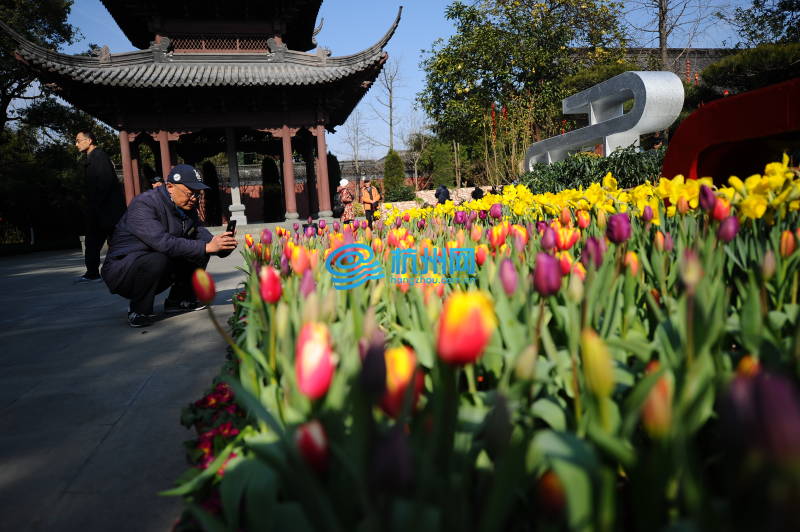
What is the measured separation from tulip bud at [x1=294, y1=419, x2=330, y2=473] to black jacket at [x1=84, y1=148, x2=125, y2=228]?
6.10m

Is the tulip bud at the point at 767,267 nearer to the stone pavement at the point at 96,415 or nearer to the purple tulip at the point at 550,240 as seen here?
the purple tulip at the point at 550,240

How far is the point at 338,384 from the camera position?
0.79 meters

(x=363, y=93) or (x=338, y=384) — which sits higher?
(x=363, y=93)

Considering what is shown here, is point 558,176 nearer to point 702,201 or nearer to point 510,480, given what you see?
point 702,201

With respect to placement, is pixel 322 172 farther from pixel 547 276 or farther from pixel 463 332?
pixel 463 332

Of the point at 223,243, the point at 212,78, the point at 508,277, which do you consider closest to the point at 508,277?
the point at 508,277

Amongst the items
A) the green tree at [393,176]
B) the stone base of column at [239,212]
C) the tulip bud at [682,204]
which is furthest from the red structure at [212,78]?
the green tree at [393,176]

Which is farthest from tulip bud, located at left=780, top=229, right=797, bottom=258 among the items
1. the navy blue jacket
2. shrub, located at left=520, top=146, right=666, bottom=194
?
shrub, located at left=520, top=146, right=666, bottom=194

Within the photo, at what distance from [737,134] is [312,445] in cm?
283

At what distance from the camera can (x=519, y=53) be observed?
748 inches

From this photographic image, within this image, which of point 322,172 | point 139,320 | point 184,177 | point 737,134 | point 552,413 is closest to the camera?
point 552,413

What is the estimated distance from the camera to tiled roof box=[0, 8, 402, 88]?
1100 centimetres

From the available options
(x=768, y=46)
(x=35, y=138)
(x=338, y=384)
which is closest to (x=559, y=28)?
(x=768, y=46)

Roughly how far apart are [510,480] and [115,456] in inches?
66.6
